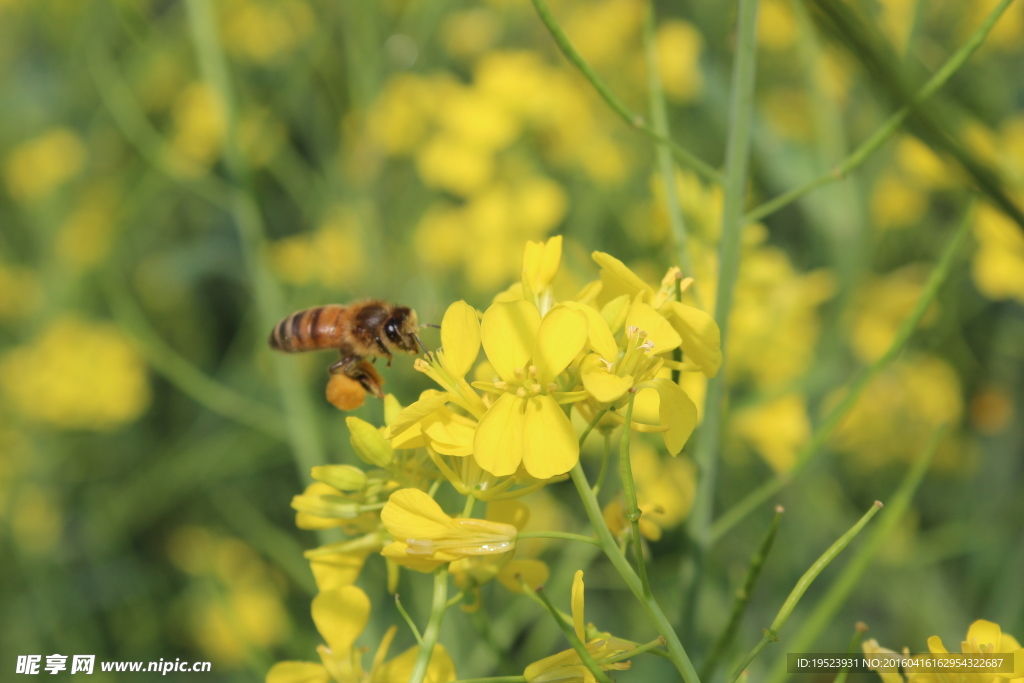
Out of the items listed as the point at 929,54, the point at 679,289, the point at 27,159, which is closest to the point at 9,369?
the point at 27,159

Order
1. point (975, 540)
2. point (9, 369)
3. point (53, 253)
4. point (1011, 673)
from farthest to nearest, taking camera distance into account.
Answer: point (53, 253) → point (9, 369) → point (975, 540) → point (1011, 673)

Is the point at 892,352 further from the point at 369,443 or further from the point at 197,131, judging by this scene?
the point at 197,131

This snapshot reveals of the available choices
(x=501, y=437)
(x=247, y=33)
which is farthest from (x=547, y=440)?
(x=247, y=33)

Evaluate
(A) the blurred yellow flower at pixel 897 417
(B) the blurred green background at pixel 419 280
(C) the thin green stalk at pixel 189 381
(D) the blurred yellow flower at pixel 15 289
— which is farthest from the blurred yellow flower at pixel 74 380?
(A) the blurred yellow flower at pixel 897 417

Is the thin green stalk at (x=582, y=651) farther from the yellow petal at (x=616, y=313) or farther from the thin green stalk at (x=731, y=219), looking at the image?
the thin green stalk at (x=731, y=219)

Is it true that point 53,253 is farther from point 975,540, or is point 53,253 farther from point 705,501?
point 975,540

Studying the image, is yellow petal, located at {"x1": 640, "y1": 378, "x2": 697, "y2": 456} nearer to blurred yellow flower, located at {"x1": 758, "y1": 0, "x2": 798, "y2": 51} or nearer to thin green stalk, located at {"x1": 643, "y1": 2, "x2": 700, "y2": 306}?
thin green stalk, located at {"x1": 643, "y1": 2, "x2": 700, "y2": 306}
